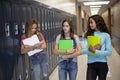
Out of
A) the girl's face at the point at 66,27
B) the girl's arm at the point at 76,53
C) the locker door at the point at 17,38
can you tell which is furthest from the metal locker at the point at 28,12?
the girl's arm at the point at 76,53

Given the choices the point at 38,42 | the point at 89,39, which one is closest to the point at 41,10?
the point at 38,42

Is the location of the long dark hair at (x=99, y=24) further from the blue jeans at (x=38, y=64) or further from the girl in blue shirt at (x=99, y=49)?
the blue jeans at (x=38, y=64)

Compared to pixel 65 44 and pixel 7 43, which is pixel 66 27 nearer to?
pixel 65 44

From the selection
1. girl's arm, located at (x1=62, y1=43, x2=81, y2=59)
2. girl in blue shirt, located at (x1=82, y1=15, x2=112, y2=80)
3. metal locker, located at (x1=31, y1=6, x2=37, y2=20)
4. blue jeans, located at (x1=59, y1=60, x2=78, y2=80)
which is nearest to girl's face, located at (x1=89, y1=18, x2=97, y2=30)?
girl in blue shirt, located at (x1=82, y1=15, x2=112, y2=80)

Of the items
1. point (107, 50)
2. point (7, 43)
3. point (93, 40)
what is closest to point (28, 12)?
point (7, 43)

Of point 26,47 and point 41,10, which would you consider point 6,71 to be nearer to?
point 26,47

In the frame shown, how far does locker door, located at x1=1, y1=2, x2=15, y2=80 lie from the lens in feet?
11.3

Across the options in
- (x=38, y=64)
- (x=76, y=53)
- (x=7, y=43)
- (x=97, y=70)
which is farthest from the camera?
(x=38, y=64)

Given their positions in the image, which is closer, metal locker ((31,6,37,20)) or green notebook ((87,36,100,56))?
green notebook ((87,36,100,56))

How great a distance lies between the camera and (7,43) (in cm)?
355

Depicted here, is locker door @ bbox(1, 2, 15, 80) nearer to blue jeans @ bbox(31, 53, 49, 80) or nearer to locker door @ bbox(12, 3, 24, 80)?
locker door @ bbox(12, 3, 24, 80)

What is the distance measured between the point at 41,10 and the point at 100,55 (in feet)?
8.77

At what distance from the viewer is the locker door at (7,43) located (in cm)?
344

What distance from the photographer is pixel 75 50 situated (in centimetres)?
404
